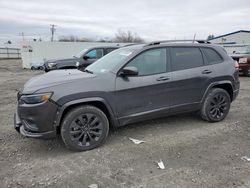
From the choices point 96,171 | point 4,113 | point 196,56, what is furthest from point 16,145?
point 196,56

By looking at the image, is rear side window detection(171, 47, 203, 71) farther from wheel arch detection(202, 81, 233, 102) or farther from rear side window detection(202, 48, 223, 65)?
wheel arch detection(202, 81, 233, 102)

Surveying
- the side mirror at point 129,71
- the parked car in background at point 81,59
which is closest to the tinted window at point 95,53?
the parked car in background at point 81,59

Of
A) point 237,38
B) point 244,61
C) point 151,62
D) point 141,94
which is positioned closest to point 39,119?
point 141,94

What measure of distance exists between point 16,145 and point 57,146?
2.35 ft

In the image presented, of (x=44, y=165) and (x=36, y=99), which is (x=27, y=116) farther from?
(x=44, y=165)

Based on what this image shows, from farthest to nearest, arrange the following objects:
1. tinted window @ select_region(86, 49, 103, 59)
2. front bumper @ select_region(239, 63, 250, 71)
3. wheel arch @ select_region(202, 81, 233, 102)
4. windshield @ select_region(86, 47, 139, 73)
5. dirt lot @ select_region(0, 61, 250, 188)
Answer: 1. front bumper @ select_region(239, 63, 250, 71)
2. tinted window @ select_region(86, 49, 103, 59)
3. wheel arch @ select_region(202, 81, 233, 102)
4. windshield @ select_region(86, 47, 139, 73)
5. dirt lot @ select_region(0, 61, 250, 188)

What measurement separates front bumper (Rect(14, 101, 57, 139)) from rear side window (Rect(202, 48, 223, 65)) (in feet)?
10.8

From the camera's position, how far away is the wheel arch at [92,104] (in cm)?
361

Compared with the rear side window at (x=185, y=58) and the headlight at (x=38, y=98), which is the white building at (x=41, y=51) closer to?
the rear side window at (x=185, y=58)

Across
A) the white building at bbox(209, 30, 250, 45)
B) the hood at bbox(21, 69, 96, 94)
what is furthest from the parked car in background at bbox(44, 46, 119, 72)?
the white building at bbox(209, 30, 250, 45)

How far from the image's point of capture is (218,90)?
5.04 m

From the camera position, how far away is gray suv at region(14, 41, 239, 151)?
359 centimetres

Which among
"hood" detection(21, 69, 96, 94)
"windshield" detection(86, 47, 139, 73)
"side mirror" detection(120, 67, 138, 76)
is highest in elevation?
"windshield" detection(86, 47, 139, 73)

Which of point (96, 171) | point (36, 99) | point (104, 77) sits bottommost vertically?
point (96, 171)
